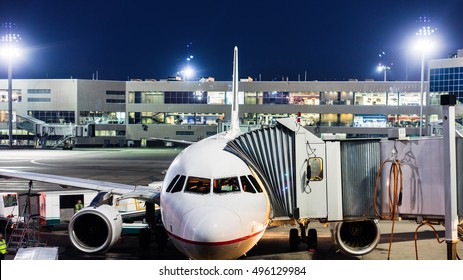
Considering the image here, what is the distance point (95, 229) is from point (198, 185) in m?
6.09

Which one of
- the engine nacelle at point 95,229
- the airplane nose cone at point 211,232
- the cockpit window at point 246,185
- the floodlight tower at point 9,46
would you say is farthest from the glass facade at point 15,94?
the airplane nose cone at point 211,232

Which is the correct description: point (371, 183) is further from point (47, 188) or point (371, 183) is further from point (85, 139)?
point (85, 139)

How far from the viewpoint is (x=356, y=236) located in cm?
1850

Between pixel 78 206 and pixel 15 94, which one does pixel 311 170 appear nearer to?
pixel 78 206

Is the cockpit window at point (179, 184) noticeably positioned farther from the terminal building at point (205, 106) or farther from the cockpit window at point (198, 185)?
the terminal building at point (205, 106)

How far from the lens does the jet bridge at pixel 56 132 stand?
104 meters

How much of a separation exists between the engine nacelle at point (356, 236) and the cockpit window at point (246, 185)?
4.51 m

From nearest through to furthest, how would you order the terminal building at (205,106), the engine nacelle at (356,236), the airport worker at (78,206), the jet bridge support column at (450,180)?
1. the jet bridge support column at (450,180)
2. the engine nacelle at (356,236)
3. the airport worker at (78,206)
4. the terminal building at (205,106)

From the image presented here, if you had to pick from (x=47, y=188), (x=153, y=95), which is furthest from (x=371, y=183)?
(x=153, y=95)

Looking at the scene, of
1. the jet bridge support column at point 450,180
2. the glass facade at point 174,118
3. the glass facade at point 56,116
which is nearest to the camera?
the jet bridge support column at point 450,180

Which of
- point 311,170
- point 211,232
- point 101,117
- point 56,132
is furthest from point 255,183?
point 101,117

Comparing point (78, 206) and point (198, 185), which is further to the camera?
point (78, 206)
